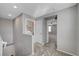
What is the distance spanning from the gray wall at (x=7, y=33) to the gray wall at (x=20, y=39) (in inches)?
2.4

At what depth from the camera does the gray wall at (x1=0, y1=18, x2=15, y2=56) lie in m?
1.47

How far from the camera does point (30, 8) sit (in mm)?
1476

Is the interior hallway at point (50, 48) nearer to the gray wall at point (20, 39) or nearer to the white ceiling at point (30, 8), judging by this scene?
the gray wall at point (20, 39)

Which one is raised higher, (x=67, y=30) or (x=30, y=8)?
(x=30, y=8)

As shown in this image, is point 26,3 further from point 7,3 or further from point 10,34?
point 10,34

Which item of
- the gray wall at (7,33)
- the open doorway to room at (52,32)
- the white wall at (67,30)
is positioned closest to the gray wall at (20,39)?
the gray wall at (7,33)

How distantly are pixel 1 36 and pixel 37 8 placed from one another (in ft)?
2.33

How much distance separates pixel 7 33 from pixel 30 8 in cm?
54

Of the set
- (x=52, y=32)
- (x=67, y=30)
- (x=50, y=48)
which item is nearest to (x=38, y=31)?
(x=52, y=32)

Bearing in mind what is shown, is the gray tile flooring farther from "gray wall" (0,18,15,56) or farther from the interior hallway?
"gray wall" (0,18,15,56)

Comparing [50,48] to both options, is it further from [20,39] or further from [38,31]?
[20,39]

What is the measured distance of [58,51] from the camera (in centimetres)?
146

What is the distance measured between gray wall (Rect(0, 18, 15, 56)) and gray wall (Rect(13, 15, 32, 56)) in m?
0.06

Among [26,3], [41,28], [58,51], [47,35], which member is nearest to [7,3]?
[26,3]
